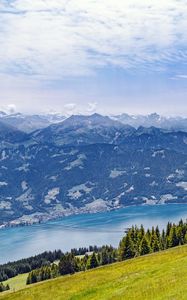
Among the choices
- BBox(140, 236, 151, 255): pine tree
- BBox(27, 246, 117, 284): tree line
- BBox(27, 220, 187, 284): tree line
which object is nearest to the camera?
BBox(140, 236, 151, 255): pine tree

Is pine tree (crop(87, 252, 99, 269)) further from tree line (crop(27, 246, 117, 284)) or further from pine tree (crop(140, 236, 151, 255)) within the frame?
pine tree (crop(140, 236, 151, 255))

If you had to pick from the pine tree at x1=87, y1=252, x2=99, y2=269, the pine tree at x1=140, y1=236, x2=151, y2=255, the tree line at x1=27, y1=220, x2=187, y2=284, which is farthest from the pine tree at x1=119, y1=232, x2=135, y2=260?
the pine tree at x1=87, y1=252, x2=99, y2=269

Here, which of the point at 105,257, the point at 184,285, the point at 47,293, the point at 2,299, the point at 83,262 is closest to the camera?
the point at 184,285

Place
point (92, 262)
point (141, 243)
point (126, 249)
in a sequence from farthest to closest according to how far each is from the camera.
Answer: point (92, 262) < point (126, 249) < point (141, 243)

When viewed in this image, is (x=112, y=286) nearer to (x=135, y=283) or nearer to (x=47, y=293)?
(x=135, y=283)

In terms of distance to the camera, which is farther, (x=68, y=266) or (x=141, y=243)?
(x=68, y=266)

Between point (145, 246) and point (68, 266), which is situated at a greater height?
point (145, 246)

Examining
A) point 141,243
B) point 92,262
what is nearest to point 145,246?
point 141,243

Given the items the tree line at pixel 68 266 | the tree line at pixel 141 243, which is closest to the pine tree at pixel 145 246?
the tree line at pixel 141 243

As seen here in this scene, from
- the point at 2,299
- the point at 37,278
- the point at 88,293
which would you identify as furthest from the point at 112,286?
the point at 37,278

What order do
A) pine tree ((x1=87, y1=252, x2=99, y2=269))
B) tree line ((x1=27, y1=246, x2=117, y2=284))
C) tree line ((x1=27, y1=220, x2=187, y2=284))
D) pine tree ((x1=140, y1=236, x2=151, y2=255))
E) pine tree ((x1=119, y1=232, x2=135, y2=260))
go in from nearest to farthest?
1. pine tree ((x1=140, y1=236, x2=151, y2=255))
2. tree line ((x1=27, y1=220, x2=187, y2=284))
3. pine tree ((x1=119, y1=232, x2=135, y2=260))
4. pine tree ((x1=87, y1=252, x2=99, y2=269))
5. tree line ((x1=27, y1=246, x2=117, y2=284))

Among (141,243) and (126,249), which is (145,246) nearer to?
(141,243)
